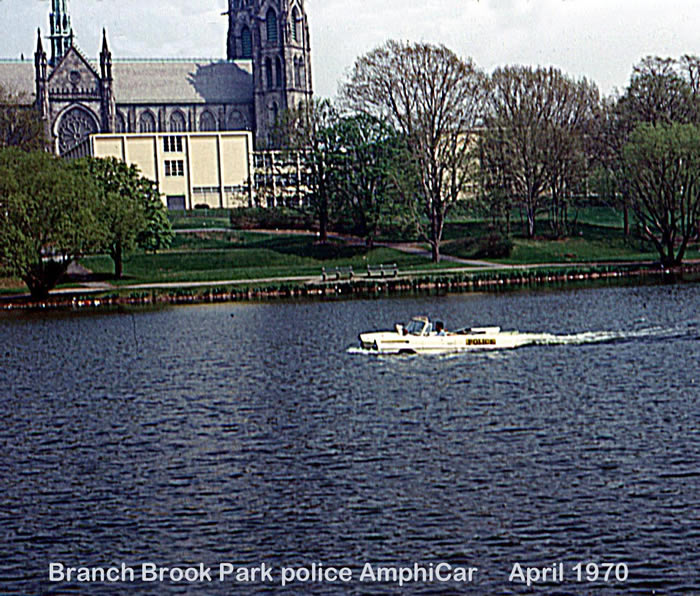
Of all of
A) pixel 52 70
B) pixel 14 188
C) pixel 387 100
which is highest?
pixel 52 70

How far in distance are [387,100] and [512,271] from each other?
959 inches

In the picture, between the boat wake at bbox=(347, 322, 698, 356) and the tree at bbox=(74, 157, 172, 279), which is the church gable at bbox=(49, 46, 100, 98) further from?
the boat wake at bbox=(347, 322, 698, 356)

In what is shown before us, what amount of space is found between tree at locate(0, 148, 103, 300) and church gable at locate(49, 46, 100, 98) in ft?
332

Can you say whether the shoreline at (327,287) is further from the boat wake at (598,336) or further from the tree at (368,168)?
the boat wake at (598,336)

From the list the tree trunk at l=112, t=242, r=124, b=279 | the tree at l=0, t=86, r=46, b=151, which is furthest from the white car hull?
the tree at l=0, t=86, r=46, b=151

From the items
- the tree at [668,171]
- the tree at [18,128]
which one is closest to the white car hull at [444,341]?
the tree at [668,171]

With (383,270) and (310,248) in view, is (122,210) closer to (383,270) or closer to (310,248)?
(383,270)

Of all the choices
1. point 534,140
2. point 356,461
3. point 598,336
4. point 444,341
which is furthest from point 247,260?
point 356,461

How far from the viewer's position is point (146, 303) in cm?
8794

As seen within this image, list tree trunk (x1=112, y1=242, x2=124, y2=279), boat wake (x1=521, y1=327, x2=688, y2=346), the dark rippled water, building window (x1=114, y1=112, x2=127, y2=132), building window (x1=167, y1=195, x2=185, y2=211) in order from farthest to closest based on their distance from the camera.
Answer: building window (x1=114, y1=112, x2=127, y2=132), building window (x1=167, y1=195, x2=185, y2=211), tree trunk (x1=112, y1=242, x2=124, y2=279), boat wake (x1=521, y1=327, x2=688, y2=346), the dark rippled water

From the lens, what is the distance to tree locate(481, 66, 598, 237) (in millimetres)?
116688

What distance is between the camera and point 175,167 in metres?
167

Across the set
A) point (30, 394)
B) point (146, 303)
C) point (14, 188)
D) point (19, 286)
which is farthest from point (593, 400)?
point (19, 286)

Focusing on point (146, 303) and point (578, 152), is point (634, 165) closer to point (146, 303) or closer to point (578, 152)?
point (578, 152)
